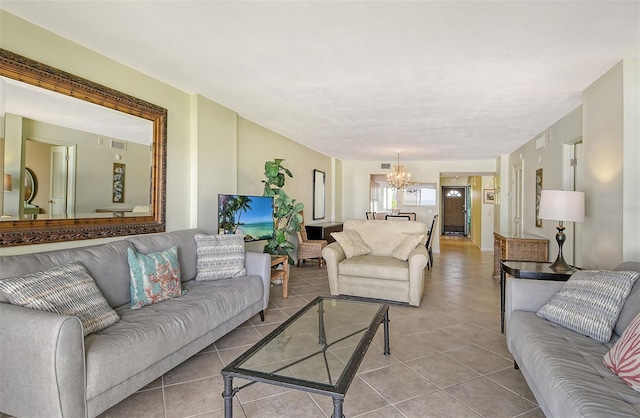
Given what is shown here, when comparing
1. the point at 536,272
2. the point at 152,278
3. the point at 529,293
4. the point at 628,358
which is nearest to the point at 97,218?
the point at 152,278

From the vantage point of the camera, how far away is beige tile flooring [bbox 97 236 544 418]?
187 cm

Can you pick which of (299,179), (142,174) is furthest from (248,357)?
(299,179)

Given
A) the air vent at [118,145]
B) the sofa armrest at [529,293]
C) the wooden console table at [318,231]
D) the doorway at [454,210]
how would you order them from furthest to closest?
the doorway at [454,210] < the wooden console table at [318,231] < the air vent at [118,145] < the sofa armrest at [529,293]

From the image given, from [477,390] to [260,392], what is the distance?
139 cm

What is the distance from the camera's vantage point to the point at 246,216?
395 centimetres

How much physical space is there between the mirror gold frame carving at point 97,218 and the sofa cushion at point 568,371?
317 centimetres

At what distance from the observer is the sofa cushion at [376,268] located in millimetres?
3773

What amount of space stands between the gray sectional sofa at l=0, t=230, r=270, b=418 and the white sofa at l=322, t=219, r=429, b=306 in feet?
5.06

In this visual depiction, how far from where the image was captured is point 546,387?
1.51m

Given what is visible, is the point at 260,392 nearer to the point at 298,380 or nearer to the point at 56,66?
the point at 298,380

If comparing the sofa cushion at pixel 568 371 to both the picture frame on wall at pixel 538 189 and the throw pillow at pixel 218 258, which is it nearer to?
the throw pillow at pixel 218 258

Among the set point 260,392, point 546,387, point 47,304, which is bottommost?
point 260,392

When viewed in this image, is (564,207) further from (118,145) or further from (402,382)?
(118,145)

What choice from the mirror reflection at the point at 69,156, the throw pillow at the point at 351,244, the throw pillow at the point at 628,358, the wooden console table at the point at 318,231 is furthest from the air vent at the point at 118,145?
the wooden console table at the point at 318,231
